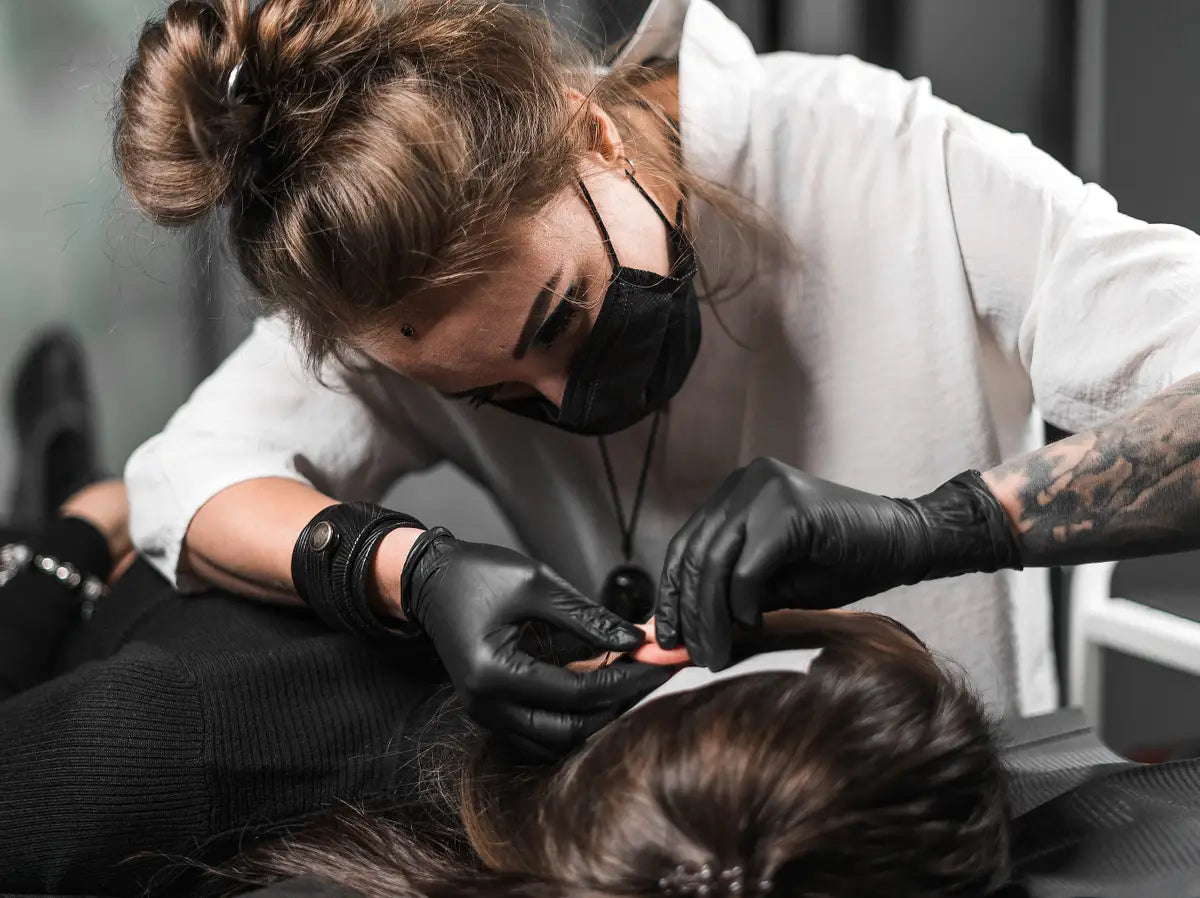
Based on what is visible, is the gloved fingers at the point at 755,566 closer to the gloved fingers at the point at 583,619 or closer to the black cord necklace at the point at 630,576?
the gloved fingers at the point at 583,619

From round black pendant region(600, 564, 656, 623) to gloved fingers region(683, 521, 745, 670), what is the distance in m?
0.42

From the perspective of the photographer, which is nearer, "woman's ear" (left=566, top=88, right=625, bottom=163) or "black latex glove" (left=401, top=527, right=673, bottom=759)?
"black latex glove" (left=401, top=527, right=673, bottom=759)

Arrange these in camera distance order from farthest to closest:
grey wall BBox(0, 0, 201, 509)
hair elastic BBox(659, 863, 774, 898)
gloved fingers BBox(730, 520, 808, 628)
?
grey wall BBox(0, 0, 201, 509) → gloved fingers BBox(730, 520, 808, 628) → hair elastic BBox(659, 863, 774, 898)

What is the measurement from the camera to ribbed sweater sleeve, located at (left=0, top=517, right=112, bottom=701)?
122 centimetres

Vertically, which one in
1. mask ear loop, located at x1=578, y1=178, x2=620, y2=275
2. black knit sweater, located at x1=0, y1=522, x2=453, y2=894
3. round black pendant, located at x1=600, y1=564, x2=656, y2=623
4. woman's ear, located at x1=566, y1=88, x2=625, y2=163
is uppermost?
woman's ear, located at x1=566, y1=88, x2=625, y2=163

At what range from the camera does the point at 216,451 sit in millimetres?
1162

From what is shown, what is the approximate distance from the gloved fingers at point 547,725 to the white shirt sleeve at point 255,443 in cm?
50

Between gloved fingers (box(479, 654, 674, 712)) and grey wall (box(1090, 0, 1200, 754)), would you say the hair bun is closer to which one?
gloved fingers (box(479, 654, 674, 712))

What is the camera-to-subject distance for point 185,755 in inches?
30.4

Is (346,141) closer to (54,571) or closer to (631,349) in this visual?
(631,349)

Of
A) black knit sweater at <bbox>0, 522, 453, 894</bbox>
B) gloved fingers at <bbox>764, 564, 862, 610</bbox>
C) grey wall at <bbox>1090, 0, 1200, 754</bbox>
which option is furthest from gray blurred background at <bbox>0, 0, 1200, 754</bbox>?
gloved fingers at <bbox>764, 564, 862, 610</bbox>

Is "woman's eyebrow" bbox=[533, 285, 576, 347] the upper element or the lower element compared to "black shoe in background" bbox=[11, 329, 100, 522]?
upper

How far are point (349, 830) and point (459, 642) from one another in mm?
160

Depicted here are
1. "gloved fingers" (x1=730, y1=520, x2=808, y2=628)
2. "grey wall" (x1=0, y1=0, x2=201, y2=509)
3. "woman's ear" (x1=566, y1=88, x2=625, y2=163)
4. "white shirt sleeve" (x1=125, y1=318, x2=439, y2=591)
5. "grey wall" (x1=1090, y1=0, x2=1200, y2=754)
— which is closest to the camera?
"gloved fingers" (x1=730, y1=520, x2=808, y2=628)
